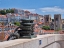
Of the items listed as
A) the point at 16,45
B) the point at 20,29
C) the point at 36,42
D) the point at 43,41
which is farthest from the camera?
the point at 43,41

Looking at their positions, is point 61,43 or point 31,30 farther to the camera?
point 61,43

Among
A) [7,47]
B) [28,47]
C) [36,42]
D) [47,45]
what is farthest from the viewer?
[47,45]

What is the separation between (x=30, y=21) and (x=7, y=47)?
195 cm

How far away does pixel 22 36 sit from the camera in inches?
199

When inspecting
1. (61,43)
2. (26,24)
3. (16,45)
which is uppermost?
(26,24)

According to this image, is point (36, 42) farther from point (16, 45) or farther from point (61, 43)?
point (61, 43)

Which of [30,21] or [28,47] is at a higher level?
[30,21]

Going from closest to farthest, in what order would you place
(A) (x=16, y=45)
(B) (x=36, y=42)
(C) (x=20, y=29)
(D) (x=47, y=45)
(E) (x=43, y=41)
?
(A) (x=16, y=45)
(B) (x=36, y=42)
(C) (x=20, y=29)
(E) (x=43, y=41)
(D) (x=47, y=45)

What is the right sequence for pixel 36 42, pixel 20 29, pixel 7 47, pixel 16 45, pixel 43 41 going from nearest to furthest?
pixel 7 47
pixel 16 45
pixel 36 42
pixel 20 29
pixel 43 41

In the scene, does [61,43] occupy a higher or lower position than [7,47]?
lower

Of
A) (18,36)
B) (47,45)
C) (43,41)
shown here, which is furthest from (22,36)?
(47,45)

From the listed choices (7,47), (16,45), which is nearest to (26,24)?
(16,45)

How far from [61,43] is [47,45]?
1.93m

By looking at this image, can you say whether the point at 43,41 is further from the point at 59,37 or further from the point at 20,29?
the point at 59,37
